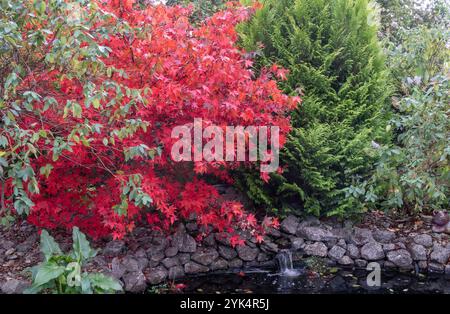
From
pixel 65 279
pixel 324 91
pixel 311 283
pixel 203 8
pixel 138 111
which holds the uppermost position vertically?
pixel 203 8

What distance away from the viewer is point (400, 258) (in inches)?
208

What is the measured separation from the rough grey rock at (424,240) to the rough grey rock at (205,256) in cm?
229

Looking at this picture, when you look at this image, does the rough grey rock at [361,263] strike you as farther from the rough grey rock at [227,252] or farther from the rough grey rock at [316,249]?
the rough grey rock at [227,252]

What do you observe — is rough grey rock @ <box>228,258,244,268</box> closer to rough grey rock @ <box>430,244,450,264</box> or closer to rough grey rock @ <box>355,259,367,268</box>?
rough grey rock @ <box>355,259,367,268</box>

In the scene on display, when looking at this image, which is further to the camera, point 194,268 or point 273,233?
point 273,233

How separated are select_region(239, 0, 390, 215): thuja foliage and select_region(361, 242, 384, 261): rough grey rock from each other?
440 millimetres

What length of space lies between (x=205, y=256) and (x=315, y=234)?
131cm

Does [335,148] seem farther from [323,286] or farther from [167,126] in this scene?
[167,126]

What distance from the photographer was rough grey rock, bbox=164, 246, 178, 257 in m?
5.07

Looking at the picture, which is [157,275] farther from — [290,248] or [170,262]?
[290,248]

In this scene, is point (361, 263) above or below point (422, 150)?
below

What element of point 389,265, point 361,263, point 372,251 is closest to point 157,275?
point 361,263

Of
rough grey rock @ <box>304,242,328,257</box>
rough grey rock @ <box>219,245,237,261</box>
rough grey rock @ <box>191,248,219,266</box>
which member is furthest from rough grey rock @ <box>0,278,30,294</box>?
rough grey rock @ <box>304,242,328,257</box>

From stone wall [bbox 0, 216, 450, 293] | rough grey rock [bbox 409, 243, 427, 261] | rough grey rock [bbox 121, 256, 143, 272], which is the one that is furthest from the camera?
rough grey rock [bbox 409, 243, 427, 261]
